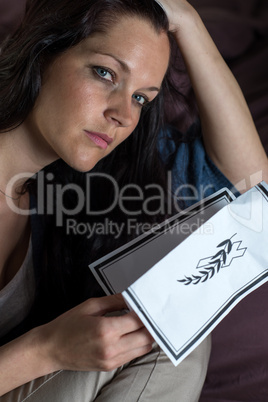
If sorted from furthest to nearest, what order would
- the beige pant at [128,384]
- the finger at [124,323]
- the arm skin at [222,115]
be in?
the arm skin at [222,115]
the beige pant at [128,384]
the finger at [124,323]

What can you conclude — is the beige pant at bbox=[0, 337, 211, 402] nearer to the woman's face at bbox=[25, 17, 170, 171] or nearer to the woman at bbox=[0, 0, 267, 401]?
the woman at bbox=[0, 0, 267, 401]

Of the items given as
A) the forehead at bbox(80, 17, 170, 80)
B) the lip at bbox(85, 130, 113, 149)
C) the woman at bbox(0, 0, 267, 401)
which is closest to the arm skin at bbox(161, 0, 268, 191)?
the woman at bbox(0, 0, 267, 401)

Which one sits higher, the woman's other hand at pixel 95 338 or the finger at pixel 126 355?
the woman's other hand at pixel 95 338

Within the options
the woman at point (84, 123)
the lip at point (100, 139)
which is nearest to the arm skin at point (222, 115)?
the woman at point (84, 123)

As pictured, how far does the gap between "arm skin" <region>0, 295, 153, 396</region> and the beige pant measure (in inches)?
1.2

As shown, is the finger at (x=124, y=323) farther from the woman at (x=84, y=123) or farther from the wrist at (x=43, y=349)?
the wrist at (x=43, y=349)

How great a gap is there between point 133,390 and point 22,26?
0.70 metres

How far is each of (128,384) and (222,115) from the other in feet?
1.97

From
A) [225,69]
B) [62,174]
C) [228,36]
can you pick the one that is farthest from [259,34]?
[62,174]

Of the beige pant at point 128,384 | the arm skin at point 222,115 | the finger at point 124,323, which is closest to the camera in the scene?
the finger at point 124,323

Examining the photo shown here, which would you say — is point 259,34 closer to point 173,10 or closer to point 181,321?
point 173,10

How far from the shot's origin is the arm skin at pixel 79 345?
2.07 ft

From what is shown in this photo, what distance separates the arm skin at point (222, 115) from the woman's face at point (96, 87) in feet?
0.70

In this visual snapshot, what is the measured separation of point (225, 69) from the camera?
105cm
